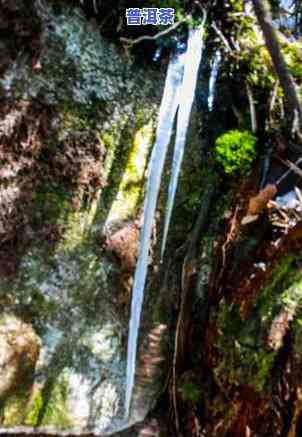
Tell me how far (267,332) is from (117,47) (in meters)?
1.34

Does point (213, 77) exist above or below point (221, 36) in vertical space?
below

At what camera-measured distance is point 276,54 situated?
5.56 feet

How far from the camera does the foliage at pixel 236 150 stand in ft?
7.10

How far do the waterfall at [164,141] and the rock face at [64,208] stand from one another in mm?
92

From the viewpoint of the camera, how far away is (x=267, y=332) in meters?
1.81

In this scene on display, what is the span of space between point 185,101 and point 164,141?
0.66ft

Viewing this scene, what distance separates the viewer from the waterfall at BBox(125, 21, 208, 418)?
2.06 meters

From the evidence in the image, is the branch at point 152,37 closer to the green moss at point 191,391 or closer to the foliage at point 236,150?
the foliage at point 236,150

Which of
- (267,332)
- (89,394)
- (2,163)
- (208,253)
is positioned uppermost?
(2,163)

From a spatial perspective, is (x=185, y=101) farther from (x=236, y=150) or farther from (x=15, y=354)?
(x=15, y=354)

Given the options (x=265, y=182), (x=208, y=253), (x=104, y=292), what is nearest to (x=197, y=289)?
(x=208, y=253)

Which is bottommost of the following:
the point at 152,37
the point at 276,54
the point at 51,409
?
the point at 51,409

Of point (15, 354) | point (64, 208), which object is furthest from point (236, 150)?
point (15, 354)

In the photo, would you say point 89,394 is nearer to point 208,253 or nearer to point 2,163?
point 208,253
